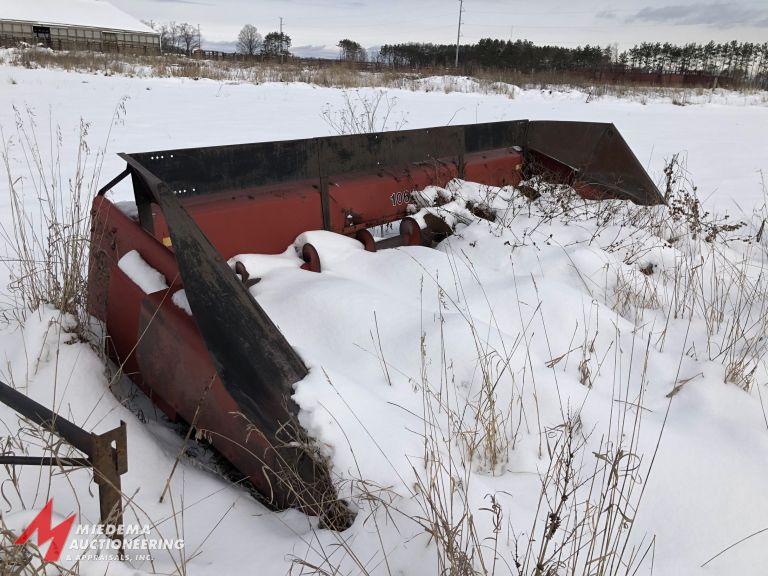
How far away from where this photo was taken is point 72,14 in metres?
59.5

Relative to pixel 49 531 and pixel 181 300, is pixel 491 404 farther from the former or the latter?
pixel 49 531

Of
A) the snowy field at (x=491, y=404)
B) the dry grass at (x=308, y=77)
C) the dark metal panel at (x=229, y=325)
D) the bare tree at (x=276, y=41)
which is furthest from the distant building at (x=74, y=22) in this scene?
the dark metal panel at (x=229, y=325)

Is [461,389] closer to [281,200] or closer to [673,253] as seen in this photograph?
[281,200]

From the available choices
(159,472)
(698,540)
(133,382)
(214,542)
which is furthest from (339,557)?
(133,382)

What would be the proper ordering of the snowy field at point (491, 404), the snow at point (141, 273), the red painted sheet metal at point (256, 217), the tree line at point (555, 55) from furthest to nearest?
the tree line at point (555, 55), the red painted sheet metal at point (256, 217), the snow at point (141, 273), the snowy field at point (491, 404)

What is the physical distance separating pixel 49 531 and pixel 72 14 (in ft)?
236

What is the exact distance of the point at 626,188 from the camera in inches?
189

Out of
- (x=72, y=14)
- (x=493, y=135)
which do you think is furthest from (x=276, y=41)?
(x=493, y=135)

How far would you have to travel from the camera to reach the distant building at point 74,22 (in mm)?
54094

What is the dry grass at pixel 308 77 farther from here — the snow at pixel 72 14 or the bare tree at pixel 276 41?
the bare tree at pixel 276 41

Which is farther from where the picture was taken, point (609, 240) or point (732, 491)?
point (609, 240)

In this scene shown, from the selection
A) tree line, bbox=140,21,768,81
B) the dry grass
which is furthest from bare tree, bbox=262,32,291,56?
the dry grass

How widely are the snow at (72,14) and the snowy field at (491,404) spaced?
65158mm

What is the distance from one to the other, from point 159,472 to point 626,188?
4.22m
